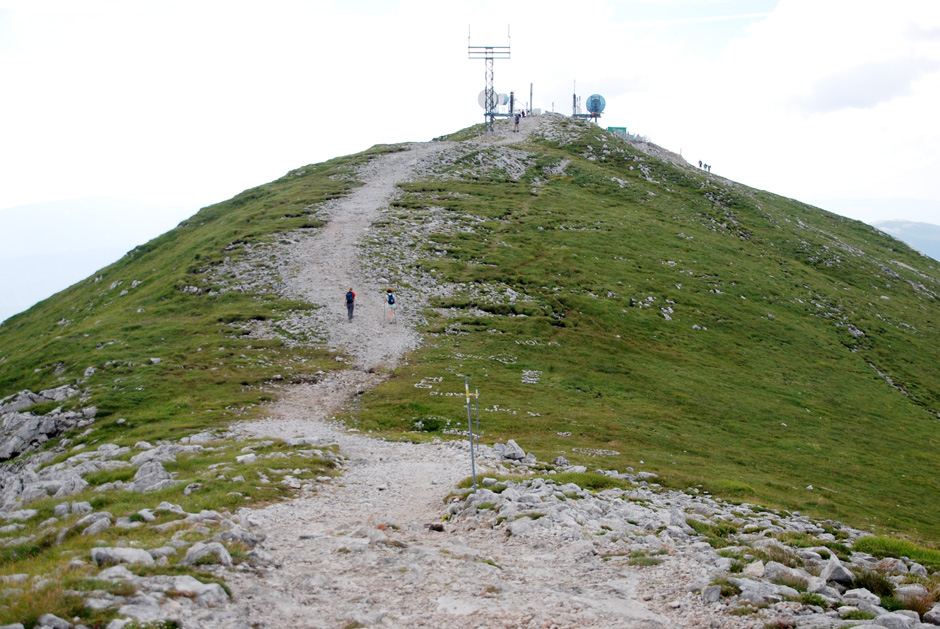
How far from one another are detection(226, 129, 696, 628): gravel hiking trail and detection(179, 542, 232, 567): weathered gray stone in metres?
0.53

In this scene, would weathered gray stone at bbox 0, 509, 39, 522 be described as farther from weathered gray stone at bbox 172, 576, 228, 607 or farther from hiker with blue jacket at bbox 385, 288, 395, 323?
hiker with blue jacket at bbox 385, 288, 395, 323

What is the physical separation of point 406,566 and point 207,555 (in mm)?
4384

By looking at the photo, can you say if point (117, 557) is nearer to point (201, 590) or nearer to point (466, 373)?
point (201, 590)

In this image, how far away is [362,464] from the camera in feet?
83.3

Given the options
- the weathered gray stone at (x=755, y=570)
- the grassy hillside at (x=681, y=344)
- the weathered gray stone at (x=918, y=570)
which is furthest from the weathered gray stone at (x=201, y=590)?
the grassy hillside at (x=681, y=344)

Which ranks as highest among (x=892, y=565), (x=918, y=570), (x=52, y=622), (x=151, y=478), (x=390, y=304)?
(x=390, y=304)

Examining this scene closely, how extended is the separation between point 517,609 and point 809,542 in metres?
8.39

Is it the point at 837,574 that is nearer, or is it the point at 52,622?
the point at 52,622

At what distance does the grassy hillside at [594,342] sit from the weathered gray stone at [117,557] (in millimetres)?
18057

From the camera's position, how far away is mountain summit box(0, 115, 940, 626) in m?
19.6

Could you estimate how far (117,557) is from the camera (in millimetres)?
11562

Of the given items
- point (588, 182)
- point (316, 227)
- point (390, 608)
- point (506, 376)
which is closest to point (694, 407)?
point (506, 376)

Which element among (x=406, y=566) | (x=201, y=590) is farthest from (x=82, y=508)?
(x=406, y=566)

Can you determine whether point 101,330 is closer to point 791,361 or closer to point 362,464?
point 362,464
